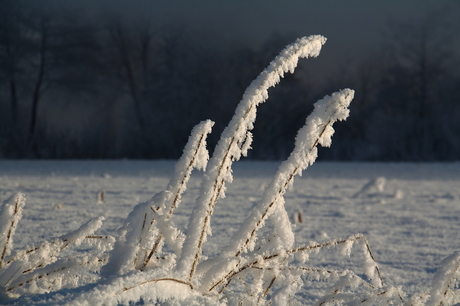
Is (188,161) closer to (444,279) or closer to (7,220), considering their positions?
(7,220)

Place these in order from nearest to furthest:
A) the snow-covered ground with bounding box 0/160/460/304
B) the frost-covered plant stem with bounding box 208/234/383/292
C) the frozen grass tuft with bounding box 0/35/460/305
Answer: the frozen grass tuft with bounding box 0/35/460/305, the frost-covered plant stem with bounding box 208/234/383/292, the snow-covered ground with bounding box 0/160/460/304

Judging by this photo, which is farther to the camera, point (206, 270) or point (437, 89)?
point (437, 89)

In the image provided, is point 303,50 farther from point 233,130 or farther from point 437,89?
point 437,89

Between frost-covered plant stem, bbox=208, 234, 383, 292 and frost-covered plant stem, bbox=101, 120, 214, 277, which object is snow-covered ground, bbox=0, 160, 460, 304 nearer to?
frost-covered plant stem, bbox=208, 234, 383, 292

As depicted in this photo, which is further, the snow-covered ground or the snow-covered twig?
the snow-covered ground

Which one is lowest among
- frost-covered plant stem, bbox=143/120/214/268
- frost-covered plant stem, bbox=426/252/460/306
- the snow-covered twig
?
the snow-covered twig

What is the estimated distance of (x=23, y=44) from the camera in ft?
56.9

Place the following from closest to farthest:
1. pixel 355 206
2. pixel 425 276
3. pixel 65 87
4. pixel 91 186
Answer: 1. pixel 425 276
2. pixel 355 206
3. pixel 91 186
4. pixel 65 87

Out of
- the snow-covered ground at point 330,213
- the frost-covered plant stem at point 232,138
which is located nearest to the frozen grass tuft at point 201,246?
the frost-covered plant stem at point 232,138

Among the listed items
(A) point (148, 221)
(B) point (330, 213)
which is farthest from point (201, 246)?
(B) point (330, 213)

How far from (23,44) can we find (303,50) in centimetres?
1884

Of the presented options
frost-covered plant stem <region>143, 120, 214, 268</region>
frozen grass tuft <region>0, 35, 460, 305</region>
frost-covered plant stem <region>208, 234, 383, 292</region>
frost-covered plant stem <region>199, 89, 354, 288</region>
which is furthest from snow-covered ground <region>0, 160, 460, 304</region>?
frost-covered plant stem <region>143, 120, 214, 268</region>

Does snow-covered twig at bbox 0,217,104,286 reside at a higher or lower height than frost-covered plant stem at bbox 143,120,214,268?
lower

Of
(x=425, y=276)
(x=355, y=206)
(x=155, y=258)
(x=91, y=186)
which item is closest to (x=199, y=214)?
(x=155, y=258)
